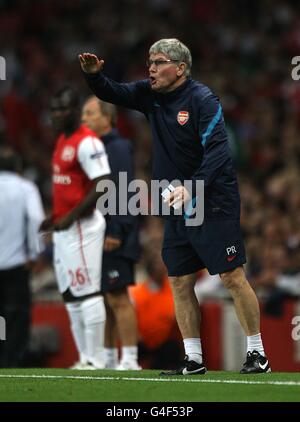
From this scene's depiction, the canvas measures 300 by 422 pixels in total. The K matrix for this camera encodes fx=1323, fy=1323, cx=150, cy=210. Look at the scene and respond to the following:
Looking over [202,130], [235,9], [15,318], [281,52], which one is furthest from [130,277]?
[235,9]

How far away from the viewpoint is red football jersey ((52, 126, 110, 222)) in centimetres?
1007

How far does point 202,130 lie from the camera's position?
8062 mm

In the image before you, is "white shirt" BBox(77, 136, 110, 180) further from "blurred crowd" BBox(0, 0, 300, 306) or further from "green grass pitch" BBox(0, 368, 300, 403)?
"blurred crowd" BBox(0, 0, 300, 306)

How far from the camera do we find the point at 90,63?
8.23 m

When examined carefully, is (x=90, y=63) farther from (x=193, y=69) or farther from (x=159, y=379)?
(x=193, y=69)

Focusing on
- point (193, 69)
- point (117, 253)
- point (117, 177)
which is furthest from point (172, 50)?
point (193, 69)

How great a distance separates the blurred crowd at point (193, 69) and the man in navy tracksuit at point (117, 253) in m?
3.52

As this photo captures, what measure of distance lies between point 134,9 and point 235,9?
173 cm

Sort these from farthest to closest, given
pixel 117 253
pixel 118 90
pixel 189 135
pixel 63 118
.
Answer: pixel 117 253
pixel 63 118
pixel 118 90
pixel 189 135

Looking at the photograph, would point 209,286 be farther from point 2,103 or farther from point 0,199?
point 2,103

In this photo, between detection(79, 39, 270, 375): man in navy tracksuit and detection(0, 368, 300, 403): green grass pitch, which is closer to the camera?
detection(0, 368, 300, 403): green grass pitch

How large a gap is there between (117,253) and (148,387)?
3050 mm

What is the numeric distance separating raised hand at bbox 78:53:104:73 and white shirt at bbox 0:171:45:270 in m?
3.91

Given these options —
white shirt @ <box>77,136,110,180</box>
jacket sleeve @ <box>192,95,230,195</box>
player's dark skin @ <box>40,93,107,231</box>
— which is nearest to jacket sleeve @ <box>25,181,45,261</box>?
player's dark skin @ <box>40,93,107,231</box>
